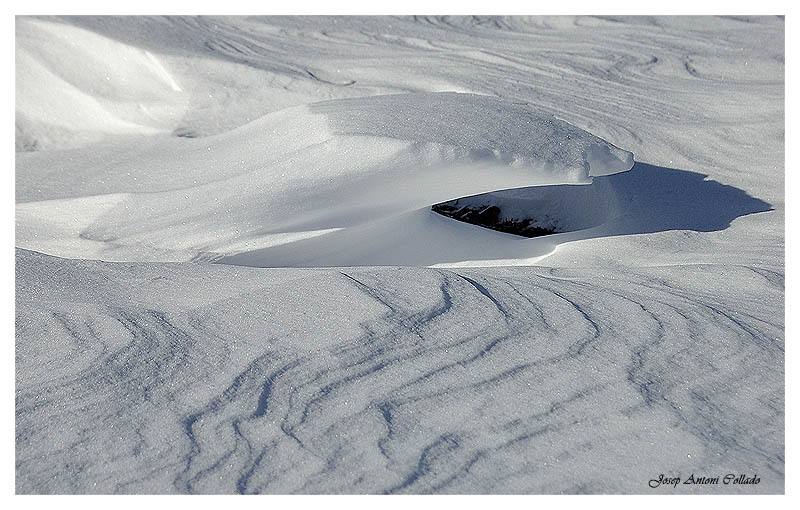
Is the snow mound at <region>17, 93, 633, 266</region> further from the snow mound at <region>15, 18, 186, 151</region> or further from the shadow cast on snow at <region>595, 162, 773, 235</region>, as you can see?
the snow mound at <region>15, 18, 186, 151</region>

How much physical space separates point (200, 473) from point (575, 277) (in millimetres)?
1041

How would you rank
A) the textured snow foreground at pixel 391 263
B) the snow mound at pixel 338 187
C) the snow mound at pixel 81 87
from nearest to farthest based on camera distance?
1. the textured snow foreground at pixel 391 263
2. the snow mound at pixel 338 187
3. the snow mound at pixel 81 87

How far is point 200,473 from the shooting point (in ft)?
4.10

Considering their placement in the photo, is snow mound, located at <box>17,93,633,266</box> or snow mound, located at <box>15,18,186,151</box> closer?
snow mound, located at <box>17,93,633,266</box>

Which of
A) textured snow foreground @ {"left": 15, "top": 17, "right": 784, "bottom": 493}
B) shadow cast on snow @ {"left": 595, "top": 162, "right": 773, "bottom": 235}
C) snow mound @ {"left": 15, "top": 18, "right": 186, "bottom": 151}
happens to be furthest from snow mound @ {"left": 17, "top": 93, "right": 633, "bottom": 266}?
snow mound @ {"left": 15, "top": 18, "right": 186, "bottom": 151}

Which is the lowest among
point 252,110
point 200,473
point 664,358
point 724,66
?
point 200,473

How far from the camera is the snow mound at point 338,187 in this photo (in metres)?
2.17

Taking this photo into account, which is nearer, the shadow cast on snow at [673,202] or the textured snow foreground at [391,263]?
the textured snow foreground at [391,263]

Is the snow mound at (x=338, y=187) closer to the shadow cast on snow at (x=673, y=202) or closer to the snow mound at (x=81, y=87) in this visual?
the shadow cast on snow at (x=673, y=202)

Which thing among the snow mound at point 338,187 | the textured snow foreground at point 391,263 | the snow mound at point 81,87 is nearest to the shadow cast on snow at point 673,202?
the textured snow foreground at point 391,263

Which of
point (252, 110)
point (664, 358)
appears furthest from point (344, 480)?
point (252, 110)

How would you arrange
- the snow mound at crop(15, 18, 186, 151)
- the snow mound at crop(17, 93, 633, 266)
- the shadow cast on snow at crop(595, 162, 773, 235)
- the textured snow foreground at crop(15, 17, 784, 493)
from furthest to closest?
the snow mound at crop(15, 18, 186, 151) → the shadow cast on snow at crop(595, 162, 773, 235) → the snow mound at crop(17, 93, 633, 266) → the textured snow foreground at crop(15, 17, 784, 493)

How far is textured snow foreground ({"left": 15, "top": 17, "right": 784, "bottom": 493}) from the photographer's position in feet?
4.32

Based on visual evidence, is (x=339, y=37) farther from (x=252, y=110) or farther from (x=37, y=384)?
(x=37, y=384)
